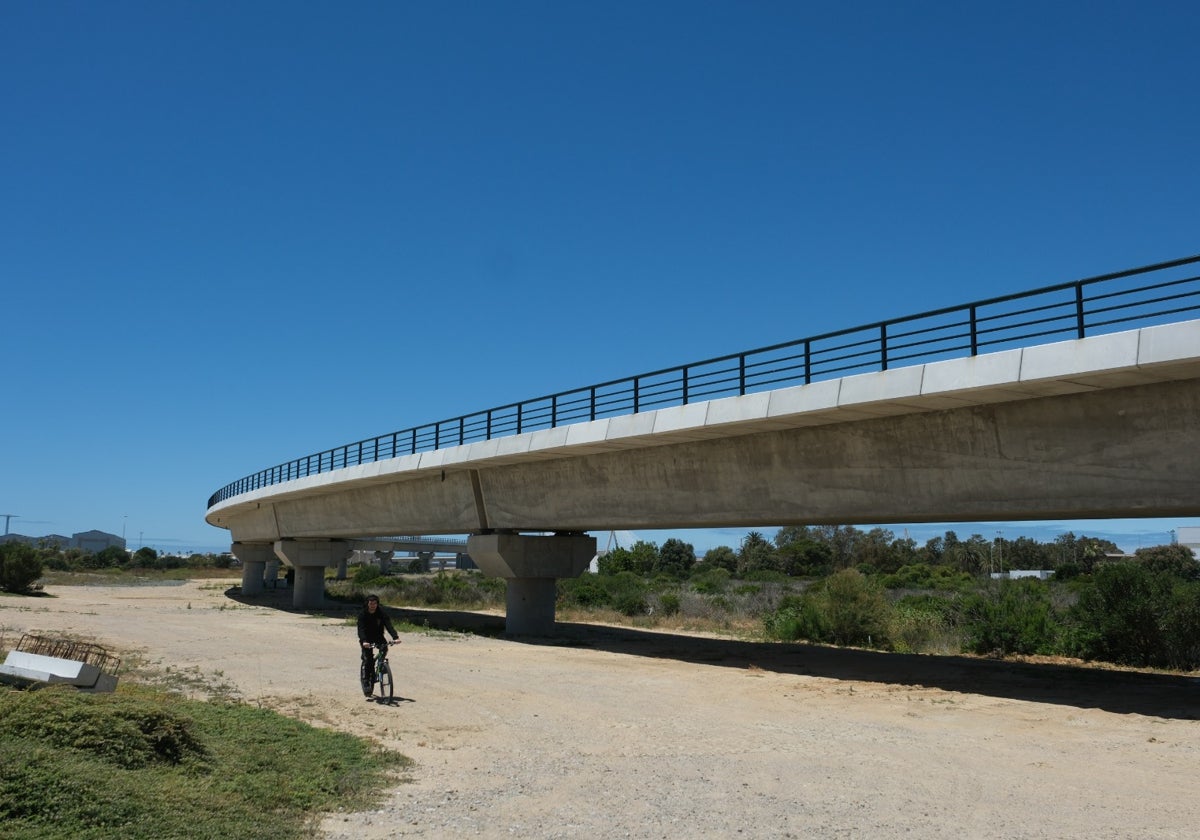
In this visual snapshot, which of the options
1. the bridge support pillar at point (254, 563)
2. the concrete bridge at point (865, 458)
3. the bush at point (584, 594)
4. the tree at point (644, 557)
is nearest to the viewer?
the concrete bridge at point (865, 458)

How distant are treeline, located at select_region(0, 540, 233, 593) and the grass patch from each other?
4588cm

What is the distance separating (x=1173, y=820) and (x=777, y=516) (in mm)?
12489

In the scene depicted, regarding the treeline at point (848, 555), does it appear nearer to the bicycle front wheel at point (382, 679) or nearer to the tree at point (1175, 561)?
the tree at point (1175, 561)

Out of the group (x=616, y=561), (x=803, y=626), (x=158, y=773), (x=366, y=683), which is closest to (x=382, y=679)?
(x=366, y=683)

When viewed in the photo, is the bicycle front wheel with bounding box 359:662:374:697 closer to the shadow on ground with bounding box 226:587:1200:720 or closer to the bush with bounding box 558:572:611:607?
the shadow on ground with bounding box 226:587:1200:720

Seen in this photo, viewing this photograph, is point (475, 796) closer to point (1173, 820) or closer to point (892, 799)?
point (892, 799)

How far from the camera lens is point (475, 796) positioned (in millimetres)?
9289

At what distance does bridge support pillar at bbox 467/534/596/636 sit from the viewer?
2967cm

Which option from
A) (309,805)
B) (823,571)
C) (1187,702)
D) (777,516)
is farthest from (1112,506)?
(823,571)

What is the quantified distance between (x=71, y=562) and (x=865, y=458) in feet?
363

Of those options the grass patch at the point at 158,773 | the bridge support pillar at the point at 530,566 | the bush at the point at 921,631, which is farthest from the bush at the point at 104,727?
the bush at the point at 921,631

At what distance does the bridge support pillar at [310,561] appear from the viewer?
158 ft

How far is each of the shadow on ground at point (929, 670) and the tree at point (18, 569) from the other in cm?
2889

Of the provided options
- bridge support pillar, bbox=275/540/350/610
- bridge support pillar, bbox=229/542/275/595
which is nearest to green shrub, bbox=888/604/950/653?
bridge support pillar, bbox=275/540/350/610
